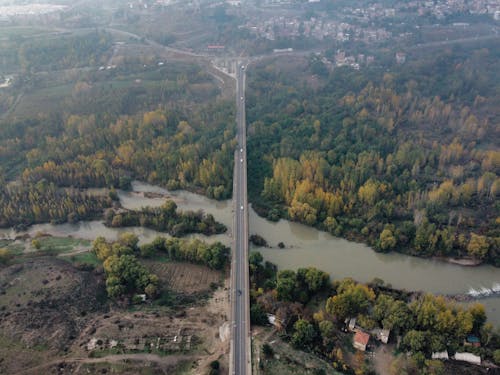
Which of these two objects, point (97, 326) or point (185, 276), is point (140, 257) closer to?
point (185, 276)

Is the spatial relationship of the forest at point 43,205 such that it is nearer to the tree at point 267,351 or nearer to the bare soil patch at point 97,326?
the bare soil patch at point 97,326

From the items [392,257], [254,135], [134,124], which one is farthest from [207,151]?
[392,257]

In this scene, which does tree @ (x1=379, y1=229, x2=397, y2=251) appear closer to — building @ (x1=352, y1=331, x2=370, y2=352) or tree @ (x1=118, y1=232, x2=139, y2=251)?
building @ (x1=352, y1=331, x2=370, y2=352)

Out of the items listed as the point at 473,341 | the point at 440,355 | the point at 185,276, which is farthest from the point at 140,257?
the point at 473,341

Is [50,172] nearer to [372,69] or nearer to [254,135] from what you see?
[254,135]

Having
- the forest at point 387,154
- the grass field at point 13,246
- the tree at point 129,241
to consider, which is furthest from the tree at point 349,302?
the grass field at point 13,246
